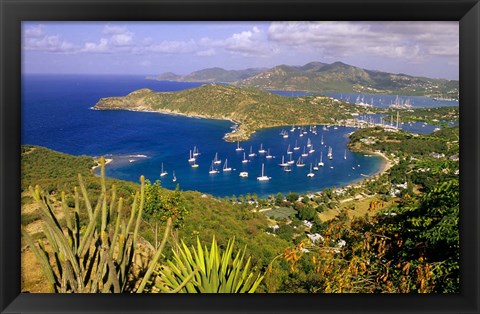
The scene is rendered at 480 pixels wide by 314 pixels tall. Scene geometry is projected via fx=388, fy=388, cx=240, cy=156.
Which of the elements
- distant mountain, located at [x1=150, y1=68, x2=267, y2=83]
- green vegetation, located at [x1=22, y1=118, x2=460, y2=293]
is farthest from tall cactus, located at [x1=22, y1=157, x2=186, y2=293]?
distant mountain, located at [x1=150, y1=68, x2=267, y2=83]

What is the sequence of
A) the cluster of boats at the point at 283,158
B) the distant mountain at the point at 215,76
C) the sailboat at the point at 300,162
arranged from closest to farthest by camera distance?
1. the distant mountain at the point at 215,76
2. the cluster of boats at the point at 283,158
3. the sailboat at the point at 300,162

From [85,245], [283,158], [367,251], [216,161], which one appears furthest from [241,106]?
[85,245]

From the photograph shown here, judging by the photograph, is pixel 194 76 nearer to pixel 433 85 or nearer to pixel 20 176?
pixel 433 85

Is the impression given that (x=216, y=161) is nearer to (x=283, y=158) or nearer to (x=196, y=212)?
(x=283, y=158)

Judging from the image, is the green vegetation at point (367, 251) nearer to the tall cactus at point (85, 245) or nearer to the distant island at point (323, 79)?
the tall cactus at point (85, 245)

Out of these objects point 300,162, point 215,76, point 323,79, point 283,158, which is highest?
point 323,79

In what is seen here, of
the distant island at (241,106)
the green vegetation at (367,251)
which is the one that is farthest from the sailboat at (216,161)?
the green vegetation at (367,251)
